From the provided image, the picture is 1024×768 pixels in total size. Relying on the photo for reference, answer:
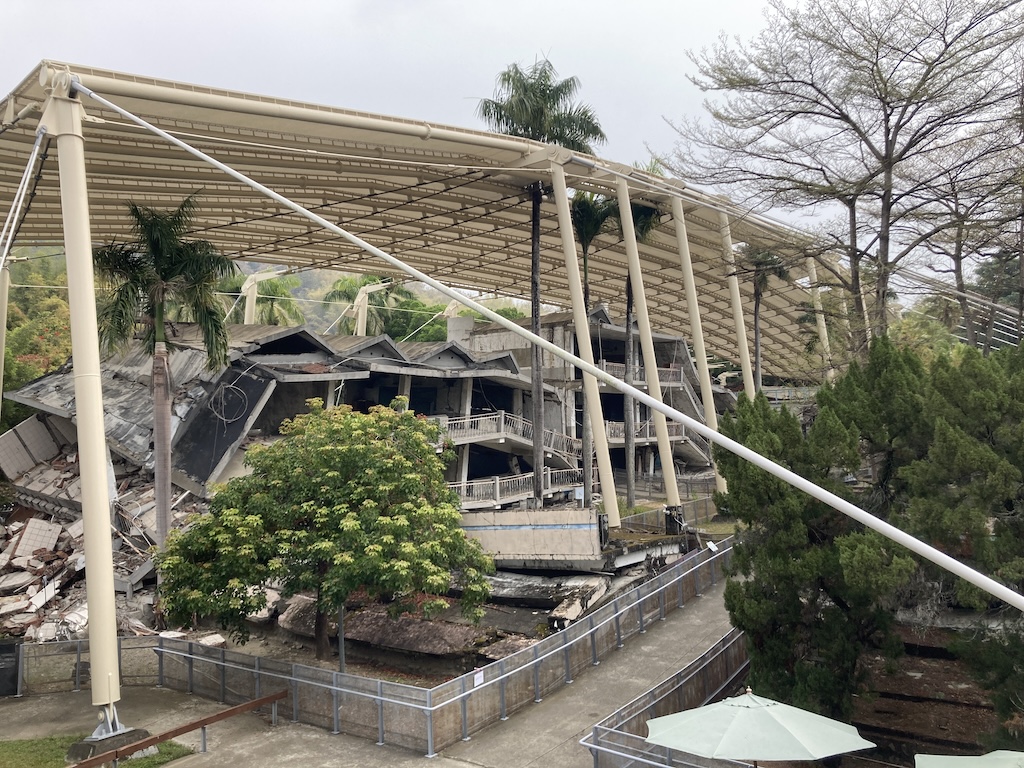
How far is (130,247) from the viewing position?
69.3 ft

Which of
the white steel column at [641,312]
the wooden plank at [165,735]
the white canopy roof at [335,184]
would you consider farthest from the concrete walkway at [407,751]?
the white canopy roof at [335,184]

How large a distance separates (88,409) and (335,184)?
53.6 ft

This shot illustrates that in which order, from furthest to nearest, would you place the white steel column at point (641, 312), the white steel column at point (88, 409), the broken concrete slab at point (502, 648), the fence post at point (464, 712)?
the white steel column at point (641, 312)
the broken concrete slab at point (502, 648)
the white steel column at point (88, 409)
the fence post at point (464, 712)

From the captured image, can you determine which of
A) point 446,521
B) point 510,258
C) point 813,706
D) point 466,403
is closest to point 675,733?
point 813,706

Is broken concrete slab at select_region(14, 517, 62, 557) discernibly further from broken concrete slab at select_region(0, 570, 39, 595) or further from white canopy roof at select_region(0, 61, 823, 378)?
white canopy roof at select_region(0, 61, 823, 378)

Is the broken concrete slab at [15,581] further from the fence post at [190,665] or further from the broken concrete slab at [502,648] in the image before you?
the broken concrete slab at [502,648]

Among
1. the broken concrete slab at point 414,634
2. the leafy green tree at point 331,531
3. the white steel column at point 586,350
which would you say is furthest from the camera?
the white steel column at point 586,350

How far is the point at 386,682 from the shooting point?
14.6 meters

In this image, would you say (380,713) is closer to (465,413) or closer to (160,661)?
(160,661)

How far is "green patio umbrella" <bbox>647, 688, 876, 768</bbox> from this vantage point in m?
10.6

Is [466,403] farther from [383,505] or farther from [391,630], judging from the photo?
[383,505]

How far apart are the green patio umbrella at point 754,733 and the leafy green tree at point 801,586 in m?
3.15

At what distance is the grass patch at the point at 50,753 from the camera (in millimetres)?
14148

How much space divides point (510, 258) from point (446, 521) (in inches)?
1208
